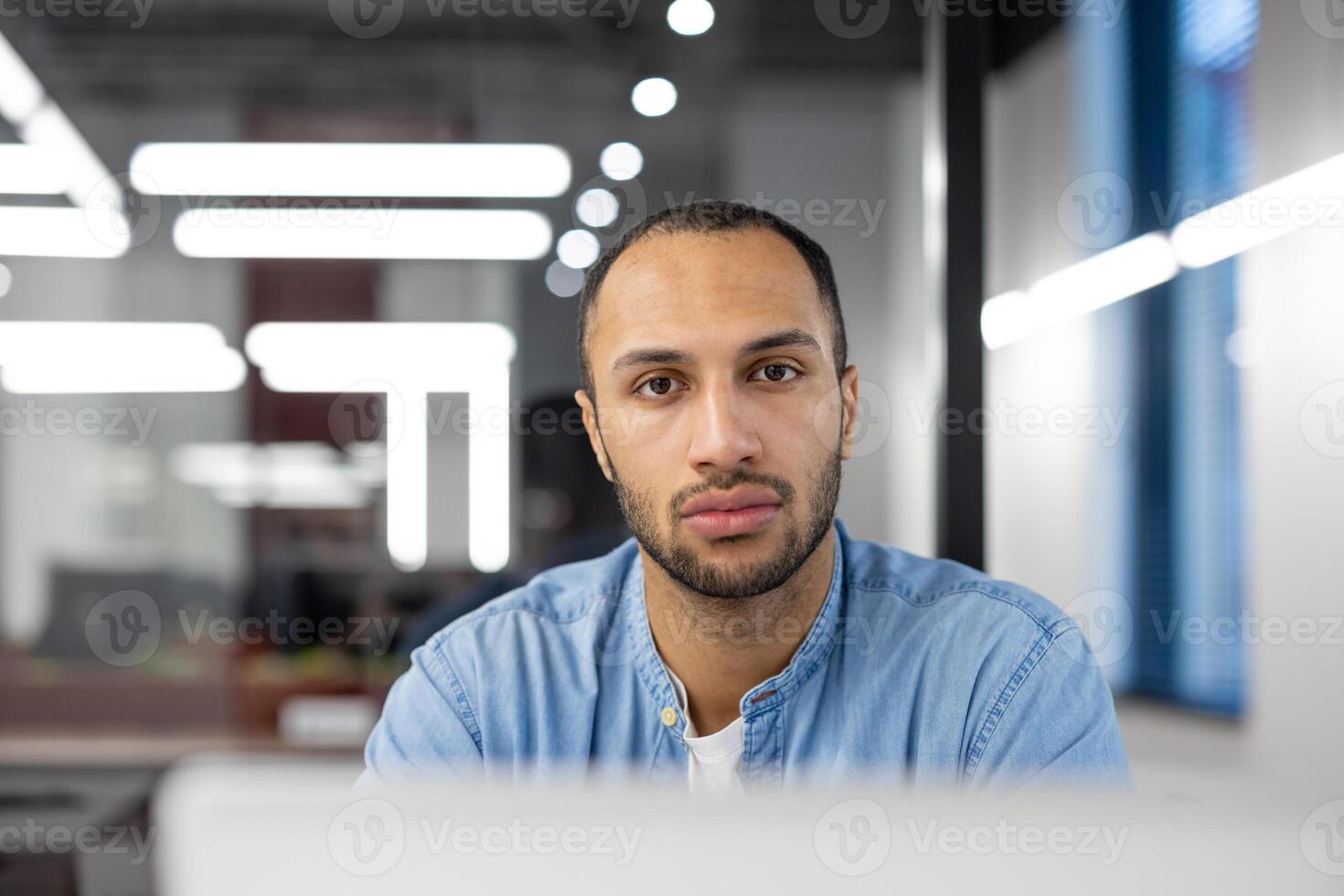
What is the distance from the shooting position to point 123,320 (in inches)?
107

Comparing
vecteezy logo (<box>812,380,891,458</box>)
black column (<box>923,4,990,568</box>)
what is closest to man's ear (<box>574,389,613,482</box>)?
black column (<box>923,4,990,568</box>)

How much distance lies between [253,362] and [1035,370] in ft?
6.30

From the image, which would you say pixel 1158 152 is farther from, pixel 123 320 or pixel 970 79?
pixel 123 320

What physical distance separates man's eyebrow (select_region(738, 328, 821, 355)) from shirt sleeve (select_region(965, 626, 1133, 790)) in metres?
0.43

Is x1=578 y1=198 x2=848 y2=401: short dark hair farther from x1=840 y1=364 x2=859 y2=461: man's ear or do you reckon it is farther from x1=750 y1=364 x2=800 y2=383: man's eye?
x1=750 y1=364 x2=800 y2=383: man's eye

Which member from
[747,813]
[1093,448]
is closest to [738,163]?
[1093,448]

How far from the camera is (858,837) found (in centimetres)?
40

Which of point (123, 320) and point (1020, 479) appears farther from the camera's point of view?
point (1020, 479)

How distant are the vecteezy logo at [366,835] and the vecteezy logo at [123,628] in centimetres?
255

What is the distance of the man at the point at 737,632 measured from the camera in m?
1.23
